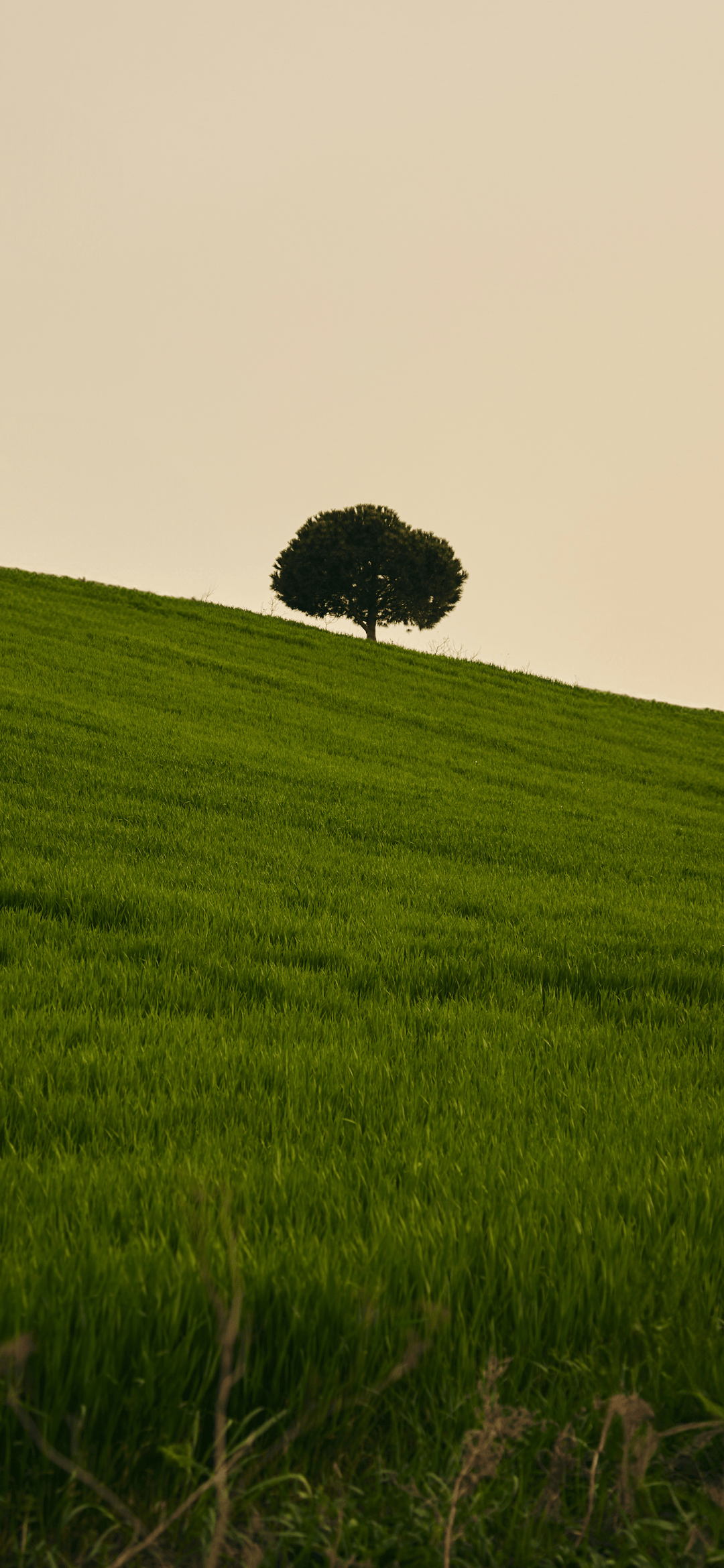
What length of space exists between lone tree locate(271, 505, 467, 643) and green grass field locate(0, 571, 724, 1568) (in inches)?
2308

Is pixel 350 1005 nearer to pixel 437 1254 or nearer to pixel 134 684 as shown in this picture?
pixel 437 1254

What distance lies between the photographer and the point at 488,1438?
163 cm

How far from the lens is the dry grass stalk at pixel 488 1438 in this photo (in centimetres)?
155

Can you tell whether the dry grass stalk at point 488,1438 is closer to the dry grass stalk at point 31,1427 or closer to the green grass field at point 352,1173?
the green grass field at point 352,1173

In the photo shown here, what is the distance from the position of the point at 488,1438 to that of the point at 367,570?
6748 cm

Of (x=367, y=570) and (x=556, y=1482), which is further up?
(x=367, y=570)

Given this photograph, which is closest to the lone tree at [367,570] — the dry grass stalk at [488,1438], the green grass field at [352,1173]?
the green grass field at [352,1173]

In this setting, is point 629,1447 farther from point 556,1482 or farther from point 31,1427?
point 31,1427

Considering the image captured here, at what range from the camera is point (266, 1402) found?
193cm

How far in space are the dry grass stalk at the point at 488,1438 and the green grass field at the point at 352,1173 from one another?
0.12 ft

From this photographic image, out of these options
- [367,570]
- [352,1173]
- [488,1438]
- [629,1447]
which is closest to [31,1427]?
[488,1438]

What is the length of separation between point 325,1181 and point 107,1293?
0.93 m

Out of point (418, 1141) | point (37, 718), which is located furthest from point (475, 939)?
point (37, 718)

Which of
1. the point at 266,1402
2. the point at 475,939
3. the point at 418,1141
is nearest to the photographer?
the point at 266,1402
